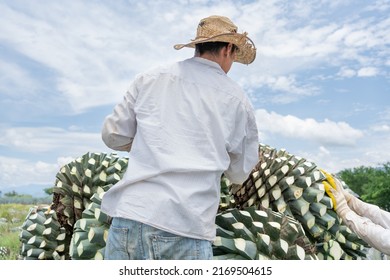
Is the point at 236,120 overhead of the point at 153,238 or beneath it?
overhead

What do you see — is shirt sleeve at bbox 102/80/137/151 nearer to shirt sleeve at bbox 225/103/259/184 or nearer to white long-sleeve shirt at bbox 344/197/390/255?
shirt sleeve at bbox 225/103/259/184

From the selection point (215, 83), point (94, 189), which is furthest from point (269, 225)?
point (94, 189)

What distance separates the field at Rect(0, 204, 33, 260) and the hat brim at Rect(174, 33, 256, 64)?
1.88 metres

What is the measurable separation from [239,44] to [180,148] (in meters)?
0.50

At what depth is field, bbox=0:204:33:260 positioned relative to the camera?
134 inches

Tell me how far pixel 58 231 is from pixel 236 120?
3.70ft

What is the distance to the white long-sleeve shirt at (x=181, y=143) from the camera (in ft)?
5.24

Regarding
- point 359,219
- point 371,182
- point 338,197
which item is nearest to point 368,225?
point 359,219

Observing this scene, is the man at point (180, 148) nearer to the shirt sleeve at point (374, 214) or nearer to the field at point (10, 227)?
the shirt sleeve at point (374, 214)

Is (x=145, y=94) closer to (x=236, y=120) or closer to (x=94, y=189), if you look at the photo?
(x=236, y=120)

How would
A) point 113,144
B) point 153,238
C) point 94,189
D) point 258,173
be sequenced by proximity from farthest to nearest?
1. point 94,189
2. point 258,173
3. point 113,144
4. point 153,238

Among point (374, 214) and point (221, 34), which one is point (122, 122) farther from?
point (374, 214)
